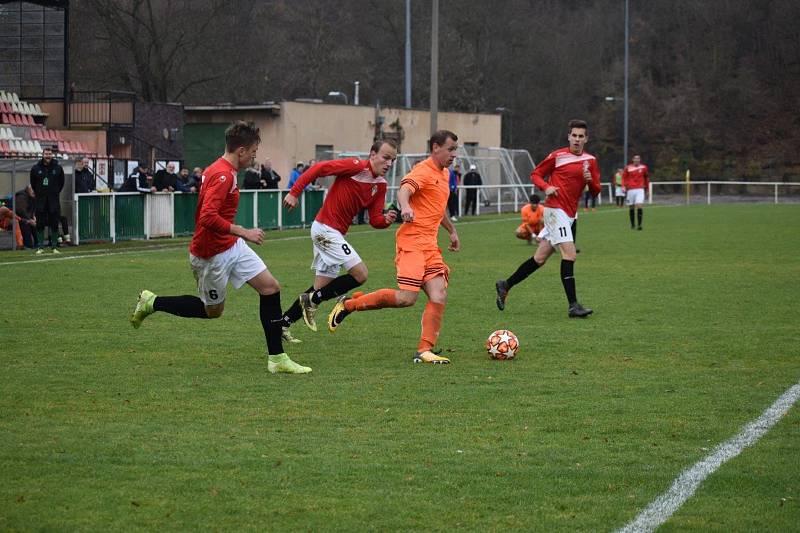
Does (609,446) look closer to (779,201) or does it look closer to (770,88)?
(779,201)

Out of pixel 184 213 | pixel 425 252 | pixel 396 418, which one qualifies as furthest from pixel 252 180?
pixel 396 418

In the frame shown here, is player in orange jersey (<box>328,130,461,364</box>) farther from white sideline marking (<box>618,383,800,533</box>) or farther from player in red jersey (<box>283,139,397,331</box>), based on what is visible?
white sideline marking (<box>618,383,800,533</box>)

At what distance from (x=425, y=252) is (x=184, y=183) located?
1903 cm

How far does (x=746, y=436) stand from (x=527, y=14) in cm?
6671

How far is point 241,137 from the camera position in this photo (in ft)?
27.4

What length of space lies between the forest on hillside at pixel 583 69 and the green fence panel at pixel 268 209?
2748 centimetres

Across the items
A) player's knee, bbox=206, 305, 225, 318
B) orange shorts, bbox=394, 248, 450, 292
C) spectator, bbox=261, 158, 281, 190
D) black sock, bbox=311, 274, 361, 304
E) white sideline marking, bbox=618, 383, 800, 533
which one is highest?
spectator, bbox=261, 158, 281, 190

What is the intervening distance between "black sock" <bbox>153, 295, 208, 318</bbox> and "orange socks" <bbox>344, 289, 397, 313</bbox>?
47.8 inches

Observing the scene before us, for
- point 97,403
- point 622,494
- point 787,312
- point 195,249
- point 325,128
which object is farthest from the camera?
point 325,128

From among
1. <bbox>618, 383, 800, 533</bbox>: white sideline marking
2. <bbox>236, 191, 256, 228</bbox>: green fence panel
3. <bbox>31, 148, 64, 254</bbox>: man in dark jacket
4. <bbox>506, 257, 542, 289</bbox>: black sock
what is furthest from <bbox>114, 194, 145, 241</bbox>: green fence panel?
<bbox>618, 383, 800, 533</bbox>: white sideline marking

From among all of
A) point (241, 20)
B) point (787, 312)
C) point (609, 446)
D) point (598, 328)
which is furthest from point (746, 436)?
point (241, 20)

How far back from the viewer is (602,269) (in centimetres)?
1838

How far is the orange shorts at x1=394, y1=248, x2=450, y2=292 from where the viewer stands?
9.17 meters

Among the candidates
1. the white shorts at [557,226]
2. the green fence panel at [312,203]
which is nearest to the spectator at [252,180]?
the green fence panel at [312,203]
